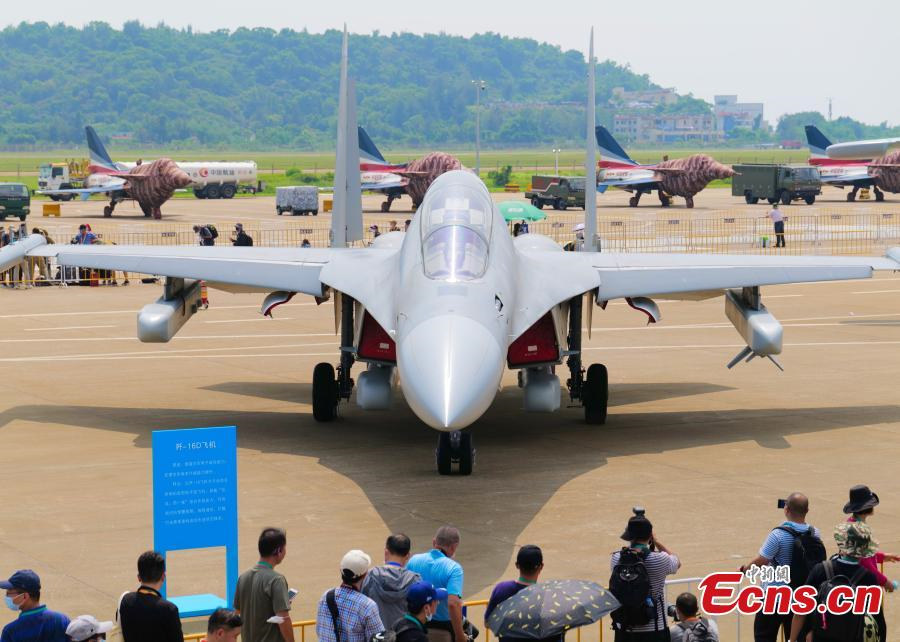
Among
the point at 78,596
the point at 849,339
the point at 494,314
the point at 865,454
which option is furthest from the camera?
the point at 849,339

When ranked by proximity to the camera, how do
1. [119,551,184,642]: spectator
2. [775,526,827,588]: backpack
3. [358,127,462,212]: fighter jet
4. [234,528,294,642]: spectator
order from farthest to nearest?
1. [358,127,462,212]: fighter jet
2. [775,526,827,588]: backpack
3. [234,528,294,642]: spectator
4. [119,551,184,642]: spectator

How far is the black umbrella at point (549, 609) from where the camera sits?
9078 millimetres

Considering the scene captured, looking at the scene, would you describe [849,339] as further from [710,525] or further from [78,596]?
[78,596]

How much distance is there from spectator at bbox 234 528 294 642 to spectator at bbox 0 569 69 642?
4.65 ft

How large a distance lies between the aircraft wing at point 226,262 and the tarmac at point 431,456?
2.48 m

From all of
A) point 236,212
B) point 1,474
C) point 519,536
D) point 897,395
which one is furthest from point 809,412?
point 236,212

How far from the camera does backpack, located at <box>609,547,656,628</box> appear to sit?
10734mm

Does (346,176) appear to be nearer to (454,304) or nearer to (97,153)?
(454,304)

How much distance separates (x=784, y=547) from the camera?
38.5 ft

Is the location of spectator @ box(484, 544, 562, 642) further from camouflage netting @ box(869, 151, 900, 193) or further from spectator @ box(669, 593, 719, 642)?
camouflage netting @ box(869, 151, 900, 193)

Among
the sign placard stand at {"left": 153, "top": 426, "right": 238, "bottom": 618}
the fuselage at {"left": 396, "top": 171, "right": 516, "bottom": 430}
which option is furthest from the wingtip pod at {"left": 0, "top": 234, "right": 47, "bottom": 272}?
the sign placard stand at {"left": 153, "top": 426, "right": 238, "bottom": 618}

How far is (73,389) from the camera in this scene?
2672 cm

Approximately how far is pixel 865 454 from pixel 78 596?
39.5 ft

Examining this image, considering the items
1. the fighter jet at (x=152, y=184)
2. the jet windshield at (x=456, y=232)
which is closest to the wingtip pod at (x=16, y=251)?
the jet windshield at (x=456, y=232)
